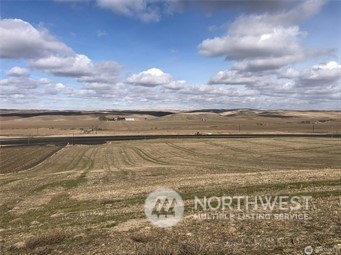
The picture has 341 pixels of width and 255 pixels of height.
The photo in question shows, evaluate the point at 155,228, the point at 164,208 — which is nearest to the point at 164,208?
the point at 164,208

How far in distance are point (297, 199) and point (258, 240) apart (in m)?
6.55

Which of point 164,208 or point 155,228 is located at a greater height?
point 155,228

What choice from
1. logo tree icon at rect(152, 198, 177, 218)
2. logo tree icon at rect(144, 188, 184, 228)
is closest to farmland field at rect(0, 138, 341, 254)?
logo tree icon at rect(144, 188, 184, 228)

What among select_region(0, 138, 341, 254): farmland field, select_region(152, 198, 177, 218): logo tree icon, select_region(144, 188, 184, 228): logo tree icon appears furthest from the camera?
select_region(152, 198, 177, 218): logo tree icon

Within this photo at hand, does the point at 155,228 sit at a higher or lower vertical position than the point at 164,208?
higher

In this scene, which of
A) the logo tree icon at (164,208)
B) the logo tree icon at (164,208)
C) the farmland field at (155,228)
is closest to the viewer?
the farmland field at (155,228)

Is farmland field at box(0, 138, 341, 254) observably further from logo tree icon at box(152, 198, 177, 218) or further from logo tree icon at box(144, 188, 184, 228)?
logo tree icon at box(152, 198, 177, 218)

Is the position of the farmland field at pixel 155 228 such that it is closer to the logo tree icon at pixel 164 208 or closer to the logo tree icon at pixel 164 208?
the logo tree icon at pixel 164 208

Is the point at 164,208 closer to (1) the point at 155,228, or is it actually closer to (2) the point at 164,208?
(2) the point at 164,208

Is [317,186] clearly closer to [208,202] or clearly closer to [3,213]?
[208,202]

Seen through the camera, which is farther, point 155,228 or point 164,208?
point 164,208

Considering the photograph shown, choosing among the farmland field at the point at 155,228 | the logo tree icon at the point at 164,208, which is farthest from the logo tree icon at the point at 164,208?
the farmland field at the point at 155,228

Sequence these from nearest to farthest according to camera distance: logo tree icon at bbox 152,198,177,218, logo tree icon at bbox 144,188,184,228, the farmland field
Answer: the farmland field → logo tree icon at bbox 144,188,184,228 → logo tree icon at bbox 152,198,177,218

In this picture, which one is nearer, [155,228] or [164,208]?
[155,228]
